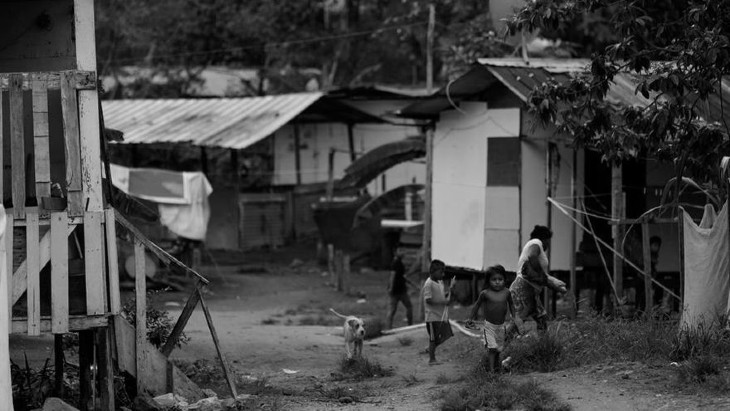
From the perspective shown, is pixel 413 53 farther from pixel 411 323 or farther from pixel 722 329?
pixel 722 329

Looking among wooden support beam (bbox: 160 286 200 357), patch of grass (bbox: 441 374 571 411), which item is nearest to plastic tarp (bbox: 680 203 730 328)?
patch of grass (bbox: 441 374 571 411)

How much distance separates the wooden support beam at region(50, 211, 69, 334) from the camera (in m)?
8.36

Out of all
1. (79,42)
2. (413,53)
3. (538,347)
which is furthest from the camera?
(413,53)

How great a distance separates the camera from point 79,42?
28.0 ft

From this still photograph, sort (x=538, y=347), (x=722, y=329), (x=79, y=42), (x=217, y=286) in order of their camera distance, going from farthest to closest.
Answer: (x=217, y=286)
(x=538, y=347)
(x=722, y=329)
(x=79, y=42)

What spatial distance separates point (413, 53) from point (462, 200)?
56.4 feet

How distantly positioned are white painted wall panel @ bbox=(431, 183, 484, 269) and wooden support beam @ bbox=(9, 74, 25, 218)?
9000 millimetres

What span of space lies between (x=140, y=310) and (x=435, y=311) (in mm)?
3971

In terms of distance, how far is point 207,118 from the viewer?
25.4 m

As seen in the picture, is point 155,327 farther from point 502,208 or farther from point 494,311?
point 502,208

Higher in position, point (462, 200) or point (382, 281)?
point (462, 200)

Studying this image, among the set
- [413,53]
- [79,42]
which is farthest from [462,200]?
[413,53]

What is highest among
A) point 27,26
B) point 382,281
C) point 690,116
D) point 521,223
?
point 27,26

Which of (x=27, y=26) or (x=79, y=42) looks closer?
(x=79, y=42)
